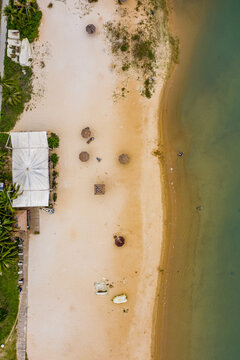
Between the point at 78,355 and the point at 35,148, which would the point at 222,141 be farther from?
the point at 78,355

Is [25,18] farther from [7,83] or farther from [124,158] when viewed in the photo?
[124,158]

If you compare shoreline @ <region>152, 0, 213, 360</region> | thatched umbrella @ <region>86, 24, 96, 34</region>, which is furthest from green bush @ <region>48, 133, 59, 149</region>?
thatched umbrella @ <region>86, 24, 96, 34</region>

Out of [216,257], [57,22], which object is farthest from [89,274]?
[57,22]

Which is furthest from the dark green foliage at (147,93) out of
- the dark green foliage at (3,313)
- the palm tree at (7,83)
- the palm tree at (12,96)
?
the dark green foliage at (3,313)

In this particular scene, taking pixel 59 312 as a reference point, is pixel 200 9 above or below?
above

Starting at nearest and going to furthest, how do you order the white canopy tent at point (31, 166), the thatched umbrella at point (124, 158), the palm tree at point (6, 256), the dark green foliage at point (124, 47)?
the palm tree at point (6, 256) → the white canopy tent at point (31, 166) → the thatched umbrella at point (124, 158) → the dark green foliage at point (124, 47)

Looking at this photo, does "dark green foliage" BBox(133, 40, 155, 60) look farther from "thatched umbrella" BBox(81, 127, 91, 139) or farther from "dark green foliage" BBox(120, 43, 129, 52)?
"thatched umbrella" BBox(81, 127, 91, 139)

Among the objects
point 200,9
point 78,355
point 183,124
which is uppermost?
point 200,9

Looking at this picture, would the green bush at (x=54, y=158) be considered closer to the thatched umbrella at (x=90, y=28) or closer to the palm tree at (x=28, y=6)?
the thatched umbrella at (x=90, y=28)
